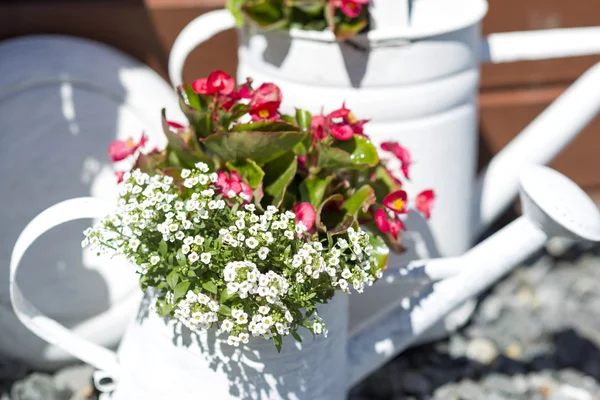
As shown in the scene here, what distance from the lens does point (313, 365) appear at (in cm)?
94

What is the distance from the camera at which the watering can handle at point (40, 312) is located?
2.88ft

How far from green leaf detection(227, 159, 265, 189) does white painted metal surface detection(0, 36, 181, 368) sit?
1.63 ft

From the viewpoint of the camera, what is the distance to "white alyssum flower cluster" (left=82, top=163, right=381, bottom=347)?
79 cm

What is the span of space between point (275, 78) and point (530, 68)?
74 centimetres

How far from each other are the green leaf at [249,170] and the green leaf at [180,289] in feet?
0.48

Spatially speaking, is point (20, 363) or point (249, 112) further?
point (20, 363)

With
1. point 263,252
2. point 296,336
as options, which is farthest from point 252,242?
point 296,336

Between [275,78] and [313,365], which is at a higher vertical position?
A: [275,78]

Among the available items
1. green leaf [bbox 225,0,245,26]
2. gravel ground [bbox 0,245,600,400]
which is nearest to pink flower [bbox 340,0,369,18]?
green leaf [bbox 225,0,245,26]

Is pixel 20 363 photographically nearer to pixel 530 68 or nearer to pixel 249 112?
pixel 249 112

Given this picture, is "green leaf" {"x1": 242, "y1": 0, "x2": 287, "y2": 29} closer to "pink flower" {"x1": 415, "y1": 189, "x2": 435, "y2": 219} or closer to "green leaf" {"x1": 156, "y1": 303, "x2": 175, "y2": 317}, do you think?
"pink flower" {"x1": 415, "y1": 189, "x2": 435, "y2": 219}

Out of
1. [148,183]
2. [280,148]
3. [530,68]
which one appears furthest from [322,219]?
[530,68]

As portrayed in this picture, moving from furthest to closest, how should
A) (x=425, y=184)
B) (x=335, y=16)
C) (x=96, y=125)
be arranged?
(x=96, y=125), (x=425, y=184), (x=335, y=16)

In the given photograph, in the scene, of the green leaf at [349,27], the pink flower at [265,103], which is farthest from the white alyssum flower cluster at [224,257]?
the green leaf at [349,27]
